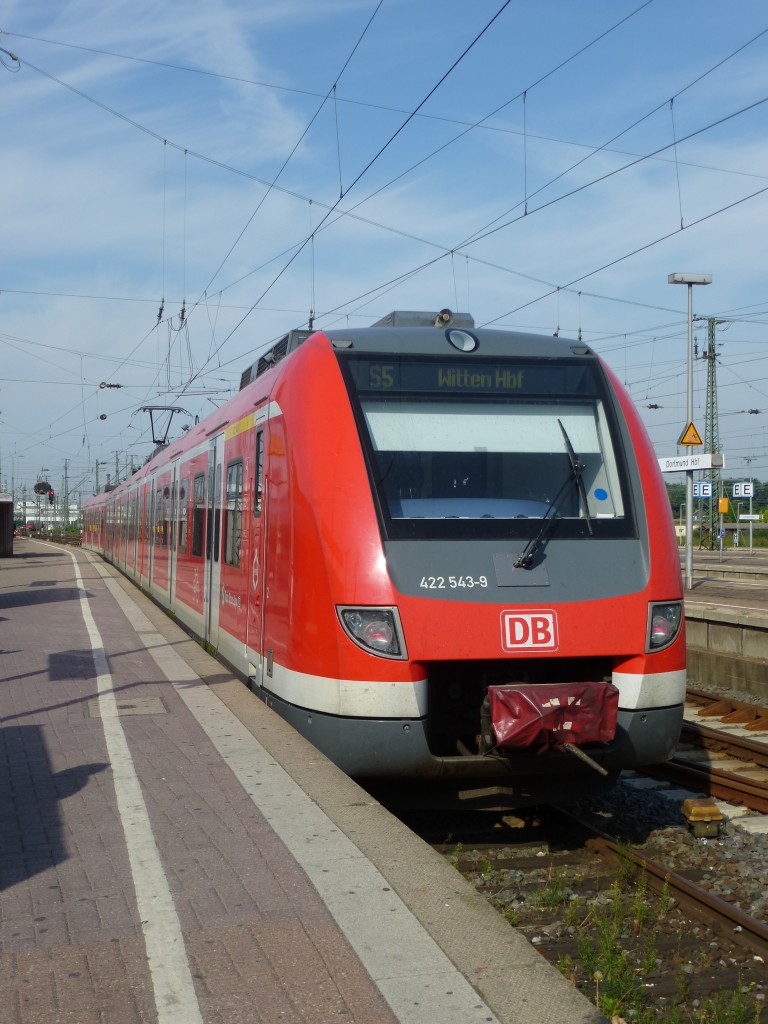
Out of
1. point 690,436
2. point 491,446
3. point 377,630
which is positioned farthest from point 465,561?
point 690,436

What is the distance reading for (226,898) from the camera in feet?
13.6

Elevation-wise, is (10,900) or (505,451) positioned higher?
(505,451)

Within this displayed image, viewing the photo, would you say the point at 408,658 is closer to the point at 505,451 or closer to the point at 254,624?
the point at 505,451

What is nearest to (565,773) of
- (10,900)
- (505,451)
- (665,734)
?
(665,734)

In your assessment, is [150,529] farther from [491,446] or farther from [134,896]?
[134,896]

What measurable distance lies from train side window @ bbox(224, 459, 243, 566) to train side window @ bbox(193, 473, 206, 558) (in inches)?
73.0

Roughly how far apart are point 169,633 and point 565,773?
8959mm

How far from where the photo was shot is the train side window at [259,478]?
7.64 meters

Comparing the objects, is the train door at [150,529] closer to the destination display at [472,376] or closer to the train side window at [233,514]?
the train side window at [233,514]

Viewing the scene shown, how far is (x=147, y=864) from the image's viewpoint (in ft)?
15.0

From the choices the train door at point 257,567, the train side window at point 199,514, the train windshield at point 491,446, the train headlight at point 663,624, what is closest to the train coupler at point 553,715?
the train headlight at point 663,624

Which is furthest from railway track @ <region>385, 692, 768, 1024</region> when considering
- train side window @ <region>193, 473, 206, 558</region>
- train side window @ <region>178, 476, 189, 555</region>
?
train side window @ <region>178, 476, 189, 555</region>

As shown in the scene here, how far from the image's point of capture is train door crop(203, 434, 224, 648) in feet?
33.2

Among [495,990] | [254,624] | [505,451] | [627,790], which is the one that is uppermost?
[505,451]
